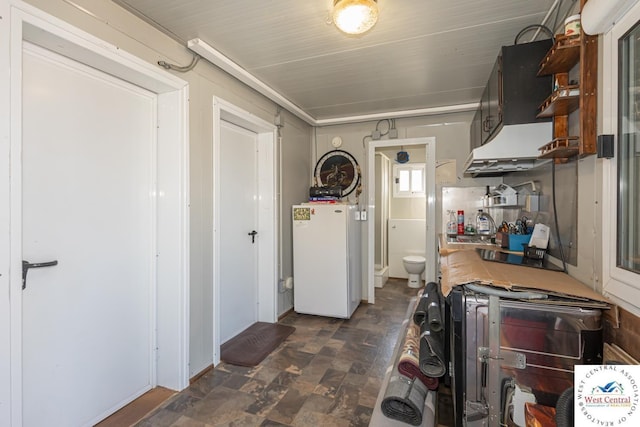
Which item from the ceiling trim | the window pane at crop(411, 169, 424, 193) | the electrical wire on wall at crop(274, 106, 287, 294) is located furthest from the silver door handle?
the window pane at crop(411, 169, 424, 193)

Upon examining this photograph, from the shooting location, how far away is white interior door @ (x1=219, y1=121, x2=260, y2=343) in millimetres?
2711

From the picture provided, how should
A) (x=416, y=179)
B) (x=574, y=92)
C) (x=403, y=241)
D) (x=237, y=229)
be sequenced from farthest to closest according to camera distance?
(x=416, y=179), (x=403, y=241), (x=237, y=229), (x=574, y=92)

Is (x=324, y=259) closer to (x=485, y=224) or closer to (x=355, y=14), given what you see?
(x=485, y=224)

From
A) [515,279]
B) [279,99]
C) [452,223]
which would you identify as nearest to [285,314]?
[452,223]

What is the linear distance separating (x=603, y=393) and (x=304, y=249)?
287 cm

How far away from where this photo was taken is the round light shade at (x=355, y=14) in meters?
1.45

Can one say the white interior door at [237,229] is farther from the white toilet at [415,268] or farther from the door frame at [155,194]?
the white toilet at [415,268]

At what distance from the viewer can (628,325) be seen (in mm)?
968

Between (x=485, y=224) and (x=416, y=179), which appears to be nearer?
(x=485, y=224)

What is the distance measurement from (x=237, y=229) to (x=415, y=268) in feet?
9.26

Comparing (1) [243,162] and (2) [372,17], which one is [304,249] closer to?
(1) [243,162]

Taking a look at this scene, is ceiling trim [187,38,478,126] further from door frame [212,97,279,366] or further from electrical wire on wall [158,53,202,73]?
door frame [212,97,279,366]

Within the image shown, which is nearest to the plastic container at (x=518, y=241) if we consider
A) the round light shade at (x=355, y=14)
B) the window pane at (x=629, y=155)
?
the window pane at (x=629, y=155)

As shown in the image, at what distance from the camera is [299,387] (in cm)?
204
